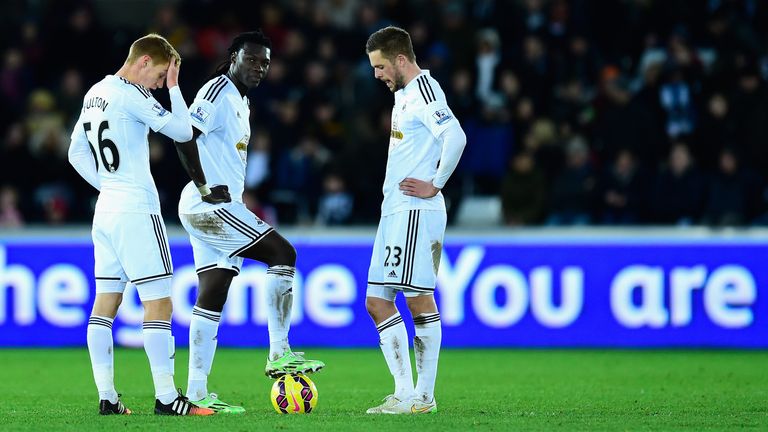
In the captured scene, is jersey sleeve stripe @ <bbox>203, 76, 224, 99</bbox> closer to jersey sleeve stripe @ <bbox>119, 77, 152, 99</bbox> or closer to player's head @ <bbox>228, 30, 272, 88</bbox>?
player's head @ <bbox>228, 30, 272, 88</bbox>

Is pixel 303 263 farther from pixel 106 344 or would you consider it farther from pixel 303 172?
pixel 106 344

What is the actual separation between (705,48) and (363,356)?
289 inches

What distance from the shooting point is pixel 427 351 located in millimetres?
7863

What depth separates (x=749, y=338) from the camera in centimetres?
1255

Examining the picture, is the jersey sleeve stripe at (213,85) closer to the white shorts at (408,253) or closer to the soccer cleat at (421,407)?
the white shorts at (408,253)

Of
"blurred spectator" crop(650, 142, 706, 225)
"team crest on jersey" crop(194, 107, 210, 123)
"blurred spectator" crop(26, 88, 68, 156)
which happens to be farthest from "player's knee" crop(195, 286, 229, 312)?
"blurred spectator" crop(26, 88, 68, 156)

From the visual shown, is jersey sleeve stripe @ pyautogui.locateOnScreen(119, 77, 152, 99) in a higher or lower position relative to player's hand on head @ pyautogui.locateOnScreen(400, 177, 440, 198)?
higher

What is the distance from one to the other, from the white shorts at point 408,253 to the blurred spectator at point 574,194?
684 cm

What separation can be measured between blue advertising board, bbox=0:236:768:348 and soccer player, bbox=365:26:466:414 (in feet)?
15.2

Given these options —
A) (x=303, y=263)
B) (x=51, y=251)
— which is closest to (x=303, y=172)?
(x=303, y=263)

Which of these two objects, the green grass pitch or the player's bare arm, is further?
the player's bare arm

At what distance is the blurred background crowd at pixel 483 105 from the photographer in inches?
571

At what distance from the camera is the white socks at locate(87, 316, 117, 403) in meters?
7.66

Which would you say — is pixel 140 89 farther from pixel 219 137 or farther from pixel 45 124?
pixel 45 124
